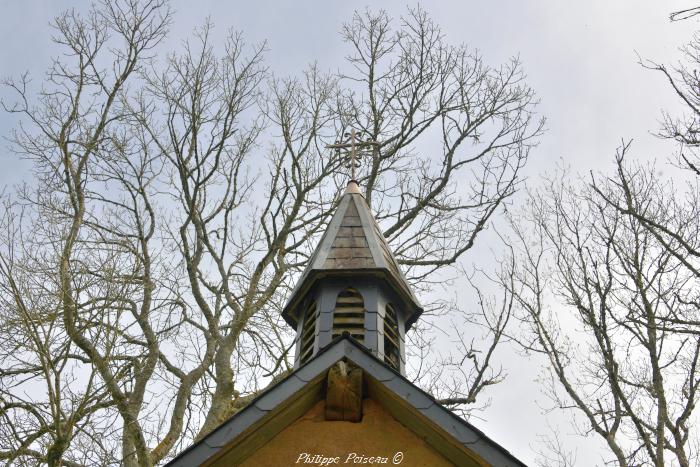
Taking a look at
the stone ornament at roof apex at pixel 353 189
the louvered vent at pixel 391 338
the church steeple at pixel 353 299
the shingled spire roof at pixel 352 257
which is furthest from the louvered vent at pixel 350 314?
the stone ornament at roof apex at pixel 353 189

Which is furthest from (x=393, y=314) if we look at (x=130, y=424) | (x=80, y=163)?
(x=80, y=163)

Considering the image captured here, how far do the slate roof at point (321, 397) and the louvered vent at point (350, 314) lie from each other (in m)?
1.42

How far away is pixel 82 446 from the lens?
8164mm

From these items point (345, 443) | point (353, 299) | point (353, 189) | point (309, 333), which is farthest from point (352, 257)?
point (345, 443)

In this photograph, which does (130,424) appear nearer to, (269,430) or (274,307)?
(274,307)

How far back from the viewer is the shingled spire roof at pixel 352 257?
7426 mm

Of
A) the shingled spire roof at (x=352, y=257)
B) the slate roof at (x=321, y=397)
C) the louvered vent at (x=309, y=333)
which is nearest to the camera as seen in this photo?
the slate roof at (x=321, y=397)

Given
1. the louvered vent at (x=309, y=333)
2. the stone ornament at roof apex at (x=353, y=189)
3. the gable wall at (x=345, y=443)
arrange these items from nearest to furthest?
the gable wall at (x=345, y=443) → the louvered vent at (x=309, y=333) → the stone ornament at roof apex at (x=353, y=189)

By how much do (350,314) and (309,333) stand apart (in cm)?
54

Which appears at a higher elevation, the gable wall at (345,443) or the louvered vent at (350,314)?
the louvered vent at (350,314)

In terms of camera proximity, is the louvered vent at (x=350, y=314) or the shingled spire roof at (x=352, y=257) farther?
the shingled spire roof at (x=352, y=257)

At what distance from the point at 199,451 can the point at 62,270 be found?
4222 mm

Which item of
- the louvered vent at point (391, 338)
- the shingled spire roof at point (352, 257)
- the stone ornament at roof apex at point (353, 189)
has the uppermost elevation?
the stone ornament at roof apex at point (353, 189)

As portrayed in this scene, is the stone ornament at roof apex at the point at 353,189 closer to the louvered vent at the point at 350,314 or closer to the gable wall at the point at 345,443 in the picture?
the louvered vent at the point at 350,314
